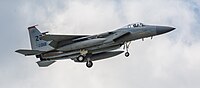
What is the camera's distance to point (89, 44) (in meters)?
49.0

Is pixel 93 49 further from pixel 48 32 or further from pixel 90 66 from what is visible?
pixel 48 32

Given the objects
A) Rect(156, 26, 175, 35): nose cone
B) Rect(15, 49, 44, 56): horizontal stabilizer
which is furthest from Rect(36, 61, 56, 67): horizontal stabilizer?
Rect(156, 26, 175, 35): nose cone

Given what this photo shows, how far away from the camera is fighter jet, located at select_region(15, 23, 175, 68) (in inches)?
1909

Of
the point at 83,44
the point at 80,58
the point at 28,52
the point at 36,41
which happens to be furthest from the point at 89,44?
the point at 36,41

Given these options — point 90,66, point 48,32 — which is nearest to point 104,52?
point 90,66

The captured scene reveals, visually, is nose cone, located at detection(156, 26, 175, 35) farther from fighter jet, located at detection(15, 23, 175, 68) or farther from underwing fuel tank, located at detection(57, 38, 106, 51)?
underwing fuel tank, located at detection(57, 38, 106, 51)

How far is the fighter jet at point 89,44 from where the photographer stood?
48.5 metres

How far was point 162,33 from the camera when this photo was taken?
48344 millimetres

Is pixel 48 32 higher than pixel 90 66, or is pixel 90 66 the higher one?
pixel 48 32

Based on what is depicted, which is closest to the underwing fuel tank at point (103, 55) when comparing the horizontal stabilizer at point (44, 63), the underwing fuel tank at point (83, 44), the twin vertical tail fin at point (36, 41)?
the underwing fuel tank at point (83, 44)

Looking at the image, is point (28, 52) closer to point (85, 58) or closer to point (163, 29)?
point (85, 58)

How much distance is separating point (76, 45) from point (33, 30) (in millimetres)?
7618

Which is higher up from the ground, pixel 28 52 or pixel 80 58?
pixel 28 52

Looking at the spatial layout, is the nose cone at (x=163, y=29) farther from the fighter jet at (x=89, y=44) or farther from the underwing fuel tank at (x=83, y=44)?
the underwing fuel tank at (x=83, y=44)
